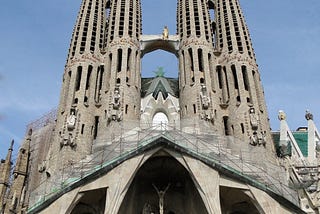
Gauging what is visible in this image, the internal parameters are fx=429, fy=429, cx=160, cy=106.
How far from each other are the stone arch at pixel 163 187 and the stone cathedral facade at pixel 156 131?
6cm

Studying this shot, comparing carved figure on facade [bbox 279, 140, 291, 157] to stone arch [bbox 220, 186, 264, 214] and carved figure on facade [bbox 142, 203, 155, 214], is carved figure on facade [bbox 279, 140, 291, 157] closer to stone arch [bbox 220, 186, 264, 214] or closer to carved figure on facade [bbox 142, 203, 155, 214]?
stone arch [bbox 220, 186, 264, 214]

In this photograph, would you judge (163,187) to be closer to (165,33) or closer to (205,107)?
(205,107)

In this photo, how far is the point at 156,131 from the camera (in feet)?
73.0

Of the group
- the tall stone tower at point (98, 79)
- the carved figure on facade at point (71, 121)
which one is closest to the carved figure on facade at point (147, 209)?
the tall stone tower at point (98, 79)

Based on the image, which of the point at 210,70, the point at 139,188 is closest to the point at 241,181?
the point at 139,188

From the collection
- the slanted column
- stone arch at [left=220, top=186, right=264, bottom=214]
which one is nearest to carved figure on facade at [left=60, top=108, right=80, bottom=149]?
stone arch at [left=220, top=186, right=264, bottom=214]

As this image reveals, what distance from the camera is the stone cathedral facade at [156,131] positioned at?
64.6 feet

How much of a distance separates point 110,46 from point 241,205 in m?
13.1

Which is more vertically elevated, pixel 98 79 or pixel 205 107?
pixel 98 79

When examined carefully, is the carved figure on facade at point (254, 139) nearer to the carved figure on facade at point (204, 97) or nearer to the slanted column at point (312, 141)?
the carved figure on facade at point (204, 97)

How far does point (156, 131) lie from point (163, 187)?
3144 millimetres

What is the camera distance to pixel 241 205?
69.2 feet

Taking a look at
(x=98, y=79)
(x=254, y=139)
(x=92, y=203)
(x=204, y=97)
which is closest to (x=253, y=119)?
(x=254, y=139)

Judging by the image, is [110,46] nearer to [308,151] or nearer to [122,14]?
[122,14]
